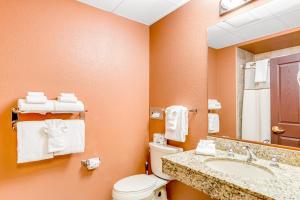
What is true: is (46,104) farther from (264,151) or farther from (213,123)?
(264,151)

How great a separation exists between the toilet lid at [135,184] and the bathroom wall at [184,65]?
0.33 m

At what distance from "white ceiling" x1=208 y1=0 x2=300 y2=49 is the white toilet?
1.10m


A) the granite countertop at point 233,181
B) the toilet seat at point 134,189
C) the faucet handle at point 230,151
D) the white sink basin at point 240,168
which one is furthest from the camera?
the toilet seat at point 134,189

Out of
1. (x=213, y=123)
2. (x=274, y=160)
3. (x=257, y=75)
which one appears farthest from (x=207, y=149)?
(x=257, y=75)

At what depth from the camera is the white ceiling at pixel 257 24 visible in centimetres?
120

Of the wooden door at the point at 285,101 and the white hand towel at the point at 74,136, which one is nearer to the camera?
the wooden door at the point at 285,101

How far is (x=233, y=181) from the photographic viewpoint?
902 millimetres

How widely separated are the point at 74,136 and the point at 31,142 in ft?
1.06

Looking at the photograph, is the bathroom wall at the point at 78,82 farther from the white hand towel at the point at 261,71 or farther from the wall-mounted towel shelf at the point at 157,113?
the white hand towel at the point at 261,71

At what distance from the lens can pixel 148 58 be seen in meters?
2.37

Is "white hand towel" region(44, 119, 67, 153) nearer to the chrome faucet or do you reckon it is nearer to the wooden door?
the chrome faucet

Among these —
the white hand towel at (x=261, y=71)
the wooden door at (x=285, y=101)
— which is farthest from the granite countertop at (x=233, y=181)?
the white hand towel at (x=261, y=71)

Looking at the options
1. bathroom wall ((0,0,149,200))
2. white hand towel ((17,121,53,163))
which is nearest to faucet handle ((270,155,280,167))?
bathroom wall ((0,0,149,200))

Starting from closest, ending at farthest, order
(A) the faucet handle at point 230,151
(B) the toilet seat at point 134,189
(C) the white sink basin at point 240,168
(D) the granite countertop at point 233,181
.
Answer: (D) the granite countertop at point 233,181 < (C) the white sink basin at point 240,168 < (A) the faucet handle at point 230,151 < (B) the toilet seat at point 134,189
